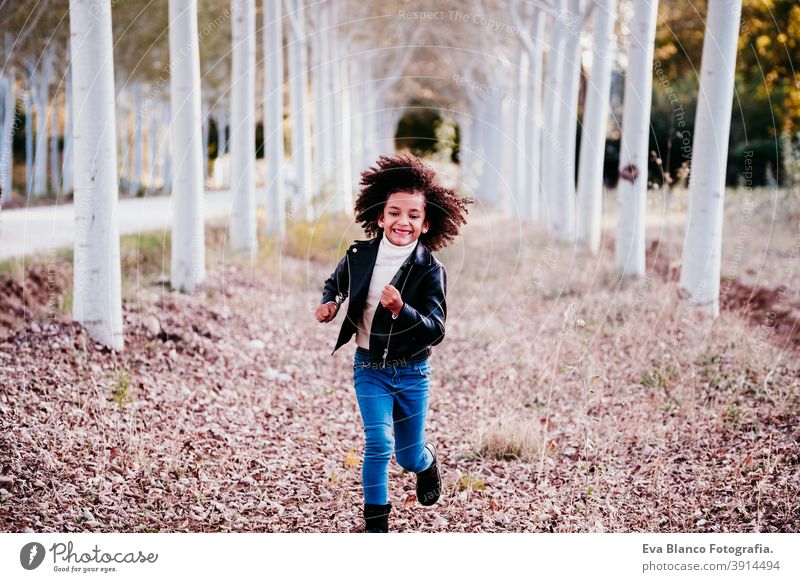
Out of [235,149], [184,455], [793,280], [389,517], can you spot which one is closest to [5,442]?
[184,455]

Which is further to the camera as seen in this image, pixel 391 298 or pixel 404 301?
pixel 404 301

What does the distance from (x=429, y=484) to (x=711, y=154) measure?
487 cm

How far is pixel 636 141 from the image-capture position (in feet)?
31.9

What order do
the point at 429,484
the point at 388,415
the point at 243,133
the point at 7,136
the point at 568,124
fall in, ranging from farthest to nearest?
1. the point at 7,136
2. the point at 568,124
3. the point at 243,133
4. the point at 429,484
5. the point at 388,415

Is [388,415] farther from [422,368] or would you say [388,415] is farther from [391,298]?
[391,298]

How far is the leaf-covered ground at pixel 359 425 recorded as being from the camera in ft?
14.1

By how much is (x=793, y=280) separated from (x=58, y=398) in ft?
26.4

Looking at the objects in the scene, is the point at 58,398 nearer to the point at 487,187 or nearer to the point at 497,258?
the point at 497,258

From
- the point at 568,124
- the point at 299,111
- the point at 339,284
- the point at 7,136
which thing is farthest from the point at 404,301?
the point at 7,136

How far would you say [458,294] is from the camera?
9766mm

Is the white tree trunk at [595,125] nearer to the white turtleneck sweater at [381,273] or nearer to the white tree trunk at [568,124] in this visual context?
the white tree trunk at [568,124]

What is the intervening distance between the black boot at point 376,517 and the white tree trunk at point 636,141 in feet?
20.8

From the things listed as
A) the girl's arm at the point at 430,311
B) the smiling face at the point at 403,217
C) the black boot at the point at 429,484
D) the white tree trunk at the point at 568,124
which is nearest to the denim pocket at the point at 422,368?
the girl's arm at the point at 430,311

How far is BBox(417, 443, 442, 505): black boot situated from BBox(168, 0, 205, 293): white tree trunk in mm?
4766
